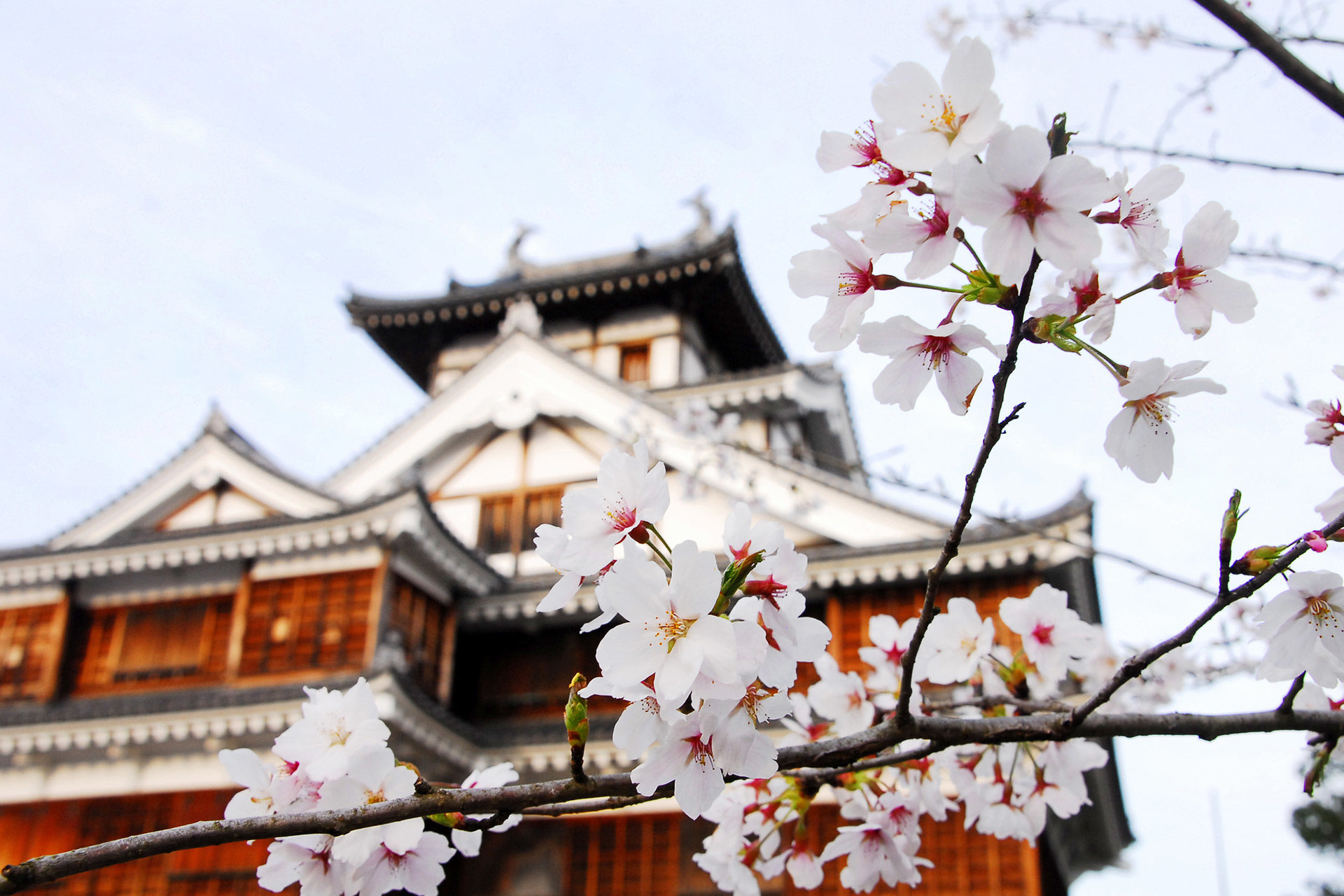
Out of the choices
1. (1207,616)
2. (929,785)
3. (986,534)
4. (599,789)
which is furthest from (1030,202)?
(986,534)

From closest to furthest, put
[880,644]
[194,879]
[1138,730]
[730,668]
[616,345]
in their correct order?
[730,668], [1138,730], [880,644], [194,879], [616,345]

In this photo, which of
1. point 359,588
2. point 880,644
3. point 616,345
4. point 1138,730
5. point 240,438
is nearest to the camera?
point 1138,730

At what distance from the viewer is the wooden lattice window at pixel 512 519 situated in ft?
42.5

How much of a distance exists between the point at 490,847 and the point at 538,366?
6.38 metres

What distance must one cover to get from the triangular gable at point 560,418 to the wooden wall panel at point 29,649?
382cm

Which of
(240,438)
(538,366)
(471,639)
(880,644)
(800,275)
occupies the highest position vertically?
(538,366)

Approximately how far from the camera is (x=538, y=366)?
1377cm

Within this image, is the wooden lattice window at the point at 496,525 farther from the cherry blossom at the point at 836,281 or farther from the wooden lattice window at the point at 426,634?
the cherry blossom at the point at 836,281

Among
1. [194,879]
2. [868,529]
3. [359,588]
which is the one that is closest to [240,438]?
[359,588]

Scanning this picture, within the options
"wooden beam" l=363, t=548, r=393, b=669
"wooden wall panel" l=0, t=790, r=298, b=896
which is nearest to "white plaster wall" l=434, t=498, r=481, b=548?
"wooden beam" l=363, t=548, r=393, b=669

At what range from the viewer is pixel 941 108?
1.30m

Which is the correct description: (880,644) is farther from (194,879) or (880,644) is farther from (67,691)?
(67,691)

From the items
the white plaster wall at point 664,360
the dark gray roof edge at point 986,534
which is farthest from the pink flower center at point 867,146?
the white plaster wall at point 664,360

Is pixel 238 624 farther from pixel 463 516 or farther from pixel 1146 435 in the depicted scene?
pixel 1146 435
